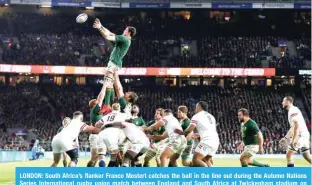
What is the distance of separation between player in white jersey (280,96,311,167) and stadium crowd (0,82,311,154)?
89.8 ft

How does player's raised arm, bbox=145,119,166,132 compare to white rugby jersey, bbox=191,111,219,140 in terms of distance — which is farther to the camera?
player's raised arm, bbox=145,119,166,132

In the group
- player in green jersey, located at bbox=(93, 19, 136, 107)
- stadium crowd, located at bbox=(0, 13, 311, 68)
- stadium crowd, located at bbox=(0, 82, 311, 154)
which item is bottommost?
player in green jersey, located at bbox=(93, 19, 136, 107)

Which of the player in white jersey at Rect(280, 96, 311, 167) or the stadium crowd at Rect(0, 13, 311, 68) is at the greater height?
the stadium crowd at Rect(0, 13, 311, 68)

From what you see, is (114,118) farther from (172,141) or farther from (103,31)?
(172,141)

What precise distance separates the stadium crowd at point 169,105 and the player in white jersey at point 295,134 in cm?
2736

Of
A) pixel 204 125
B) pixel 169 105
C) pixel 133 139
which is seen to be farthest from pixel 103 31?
pixel 169 105

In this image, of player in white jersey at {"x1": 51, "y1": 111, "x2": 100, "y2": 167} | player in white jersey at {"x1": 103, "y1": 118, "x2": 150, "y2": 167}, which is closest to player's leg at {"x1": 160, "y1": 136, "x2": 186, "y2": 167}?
player in white jersey at {"x1": 103, "y1": 118, "x2": 150, "y2": 167}

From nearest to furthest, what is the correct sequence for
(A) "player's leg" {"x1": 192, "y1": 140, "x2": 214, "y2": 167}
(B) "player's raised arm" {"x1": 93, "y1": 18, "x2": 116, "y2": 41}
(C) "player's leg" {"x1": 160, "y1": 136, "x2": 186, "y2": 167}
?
1. (B) "player's raised arm" {"x1": 93, "y1": 18, "x2": 116, "y2": 41}
2. (A) "player's leg" {"x1": 192, "y1": 140, "x2": 214, "y2": 167}
3. (C) "player's leg" {"x1": 160, "y1": 136, "x2": 186, "y2": 167}

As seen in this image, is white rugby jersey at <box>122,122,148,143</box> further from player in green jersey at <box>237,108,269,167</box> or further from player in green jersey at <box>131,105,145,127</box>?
player in green jersey at <box>237,108,269,167</box>

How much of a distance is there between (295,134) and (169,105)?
3596cm

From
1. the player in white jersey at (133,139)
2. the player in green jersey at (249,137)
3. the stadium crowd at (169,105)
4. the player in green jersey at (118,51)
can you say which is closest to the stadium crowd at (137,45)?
the stadium crowd at (169,105)

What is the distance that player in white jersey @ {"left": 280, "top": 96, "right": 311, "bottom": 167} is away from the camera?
16641 mm

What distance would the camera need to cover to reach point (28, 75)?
5603 centimetres

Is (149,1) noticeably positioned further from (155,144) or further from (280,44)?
(155,144)
